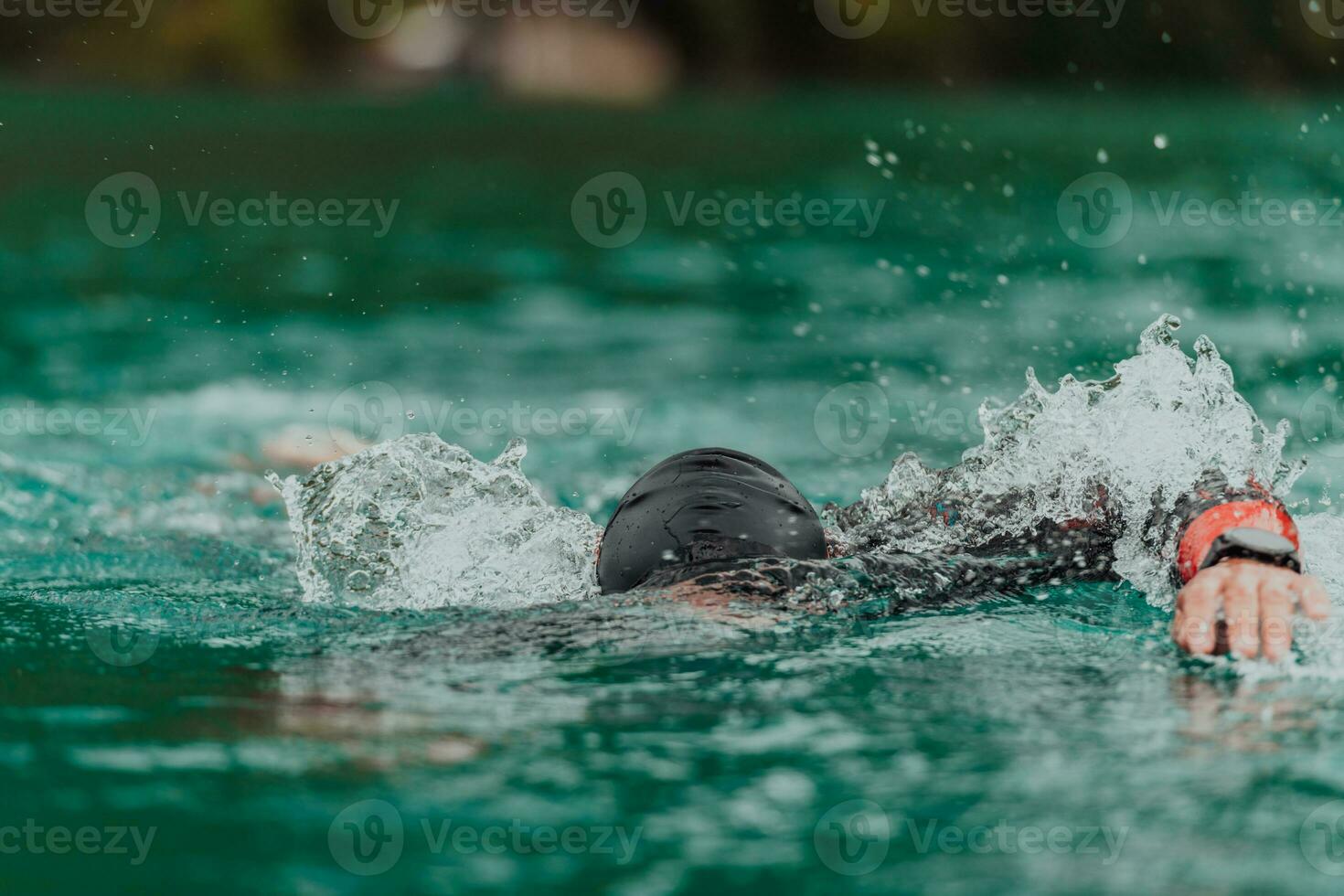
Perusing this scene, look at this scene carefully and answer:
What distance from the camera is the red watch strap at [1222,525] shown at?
3574 mm

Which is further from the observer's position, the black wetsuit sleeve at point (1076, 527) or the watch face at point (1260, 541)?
the black wetsuit sleeve at point (1076, 527)

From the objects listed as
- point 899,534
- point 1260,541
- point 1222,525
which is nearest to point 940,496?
point 899,534

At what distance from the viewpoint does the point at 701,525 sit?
163 inches

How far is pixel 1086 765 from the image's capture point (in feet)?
10.0

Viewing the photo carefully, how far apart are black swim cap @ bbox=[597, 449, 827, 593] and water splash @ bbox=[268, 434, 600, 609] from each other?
38 cm

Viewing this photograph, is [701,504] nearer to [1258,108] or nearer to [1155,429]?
[1155,429]

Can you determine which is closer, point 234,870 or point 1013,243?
point 234,870

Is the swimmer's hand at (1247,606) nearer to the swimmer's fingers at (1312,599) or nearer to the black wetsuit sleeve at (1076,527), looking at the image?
the swimmer's fingers at (1312,599)

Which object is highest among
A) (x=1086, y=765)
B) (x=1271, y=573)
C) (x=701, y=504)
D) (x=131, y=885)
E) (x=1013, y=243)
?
(x=1013, y=243)

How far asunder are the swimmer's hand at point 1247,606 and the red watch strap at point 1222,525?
32 cm

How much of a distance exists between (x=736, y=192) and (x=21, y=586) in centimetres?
1407

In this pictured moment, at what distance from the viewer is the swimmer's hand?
3.10 meters

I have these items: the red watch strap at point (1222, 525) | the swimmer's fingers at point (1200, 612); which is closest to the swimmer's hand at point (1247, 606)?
the swimmer's fingers at point (1200, 612)

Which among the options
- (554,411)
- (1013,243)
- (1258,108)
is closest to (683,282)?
(1013,243)
